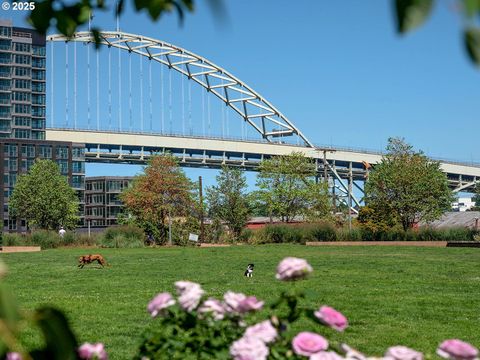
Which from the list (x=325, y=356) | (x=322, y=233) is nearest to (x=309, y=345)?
(x=325, y=356)

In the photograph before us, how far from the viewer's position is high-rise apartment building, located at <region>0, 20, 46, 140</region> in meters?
118

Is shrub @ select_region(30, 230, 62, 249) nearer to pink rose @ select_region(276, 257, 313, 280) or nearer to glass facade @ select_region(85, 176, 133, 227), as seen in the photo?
pink rose @ select_region(276, 257, 313, 280)

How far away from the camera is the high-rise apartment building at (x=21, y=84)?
11769 cm

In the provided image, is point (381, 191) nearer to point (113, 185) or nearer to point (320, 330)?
point (320, 330)

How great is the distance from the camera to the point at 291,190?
6762cm

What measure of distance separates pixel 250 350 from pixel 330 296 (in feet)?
34.2

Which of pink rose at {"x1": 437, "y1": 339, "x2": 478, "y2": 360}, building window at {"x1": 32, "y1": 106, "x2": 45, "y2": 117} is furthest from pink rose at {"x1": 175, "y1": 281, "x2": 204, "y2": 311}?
building window at {"x1": 32, "y1": 106, "x2": 45, "y2": 117}

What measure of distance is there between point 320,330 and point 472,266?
47.5 ft

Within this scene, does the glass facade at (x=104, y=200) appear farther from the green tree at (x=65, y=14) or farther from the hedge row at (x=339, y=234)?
the green tree at (x=65, y=14)

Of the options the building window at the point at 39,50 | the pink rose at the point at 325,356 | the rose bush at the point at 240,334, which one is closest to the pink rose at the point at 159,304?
the rose bush at the point at 240,334

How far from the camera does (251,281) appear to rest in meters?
16.3

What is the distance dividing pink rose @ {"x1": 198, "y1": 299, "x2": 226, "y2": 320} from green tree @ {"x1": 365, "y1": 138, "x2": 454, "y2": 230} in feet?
156

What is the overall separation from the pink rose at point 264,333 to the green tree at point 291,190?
64623 millimetres

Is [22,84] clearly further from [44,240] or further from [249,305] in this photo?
[249,305]
